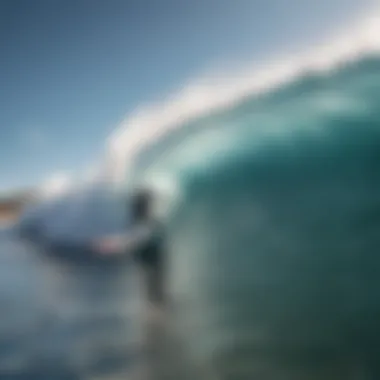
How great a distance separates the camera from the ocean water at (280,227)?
4.77 ft

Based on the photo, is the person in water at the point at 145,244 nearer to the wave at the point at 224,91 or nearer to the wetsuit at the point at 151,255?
the wetsuit at the point at 151,255

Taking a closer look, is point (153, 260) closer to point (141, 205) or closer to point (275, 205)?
point (141, 205)

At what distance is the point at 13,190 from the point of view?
158cm

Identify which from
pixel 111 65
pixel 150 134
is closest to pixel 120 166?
pixel 150 134

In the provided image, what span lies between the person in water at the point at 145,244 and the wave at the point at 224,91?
0.10 m

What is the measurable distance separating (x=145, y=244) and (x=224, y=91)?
16.6 inches

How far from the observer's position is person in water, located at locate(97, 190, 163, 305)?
152cm

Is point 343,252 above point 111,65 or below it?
below

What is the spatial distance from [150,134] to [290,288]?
19.8 inches

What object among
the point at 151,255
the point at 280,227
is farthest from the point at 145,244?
the point at 280,227

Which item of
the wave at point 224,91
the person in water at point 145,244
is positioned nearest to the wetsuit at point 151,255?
the person in water at point 145,244

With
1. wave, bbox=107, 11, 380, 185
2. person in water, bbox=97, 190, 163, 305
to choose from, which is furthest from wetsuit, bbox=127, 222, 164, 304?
wave, bbox=107, 11, 380, 185

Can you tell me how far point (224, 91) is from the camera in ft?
5.10

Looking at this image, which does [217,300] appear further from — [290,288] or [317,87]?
[317,87]
